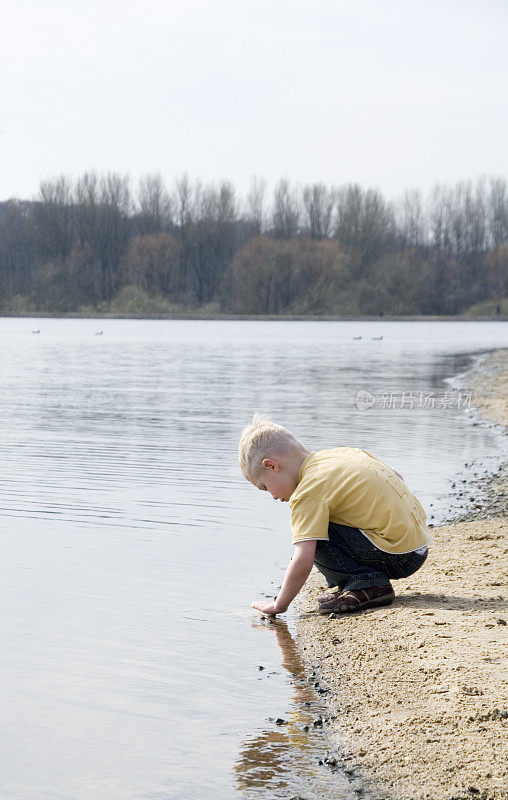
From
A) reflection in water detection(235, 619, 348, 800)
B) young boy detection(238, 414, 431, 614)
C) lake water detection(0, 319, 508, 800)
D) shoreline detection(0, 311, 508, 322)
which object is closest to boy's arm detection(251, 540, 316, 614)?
young boy detection(238, 414, 431, 614)

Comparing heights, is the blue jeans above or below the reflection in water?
above

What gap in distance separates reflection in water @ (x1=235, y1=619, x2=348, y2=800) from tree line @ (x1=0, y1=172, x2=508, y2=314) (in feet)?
343

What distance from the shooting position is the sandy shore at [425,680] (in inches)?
137

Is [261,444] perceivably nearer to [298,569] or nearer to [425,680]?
[298,569]

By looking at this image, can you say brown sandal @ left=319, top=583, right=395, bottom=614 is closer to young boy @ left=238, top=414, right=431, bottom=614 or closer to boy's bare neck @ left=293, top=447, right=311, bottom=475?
young boy @ left=238, top=414, right=431, bottom=614

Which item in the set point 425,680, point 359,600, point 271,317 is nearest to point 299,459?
point 359,600

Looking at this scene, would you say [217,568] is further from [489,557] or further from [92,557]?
[489,557]

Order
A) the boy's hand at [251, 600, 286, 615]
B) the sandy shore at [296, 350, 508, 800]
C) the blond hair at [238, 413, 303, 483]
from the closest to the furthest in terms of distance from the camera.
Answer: the sandy shore at [296, 350, 508, 800] < the blond hair at [238, 413, 303, 483] < the boy's hand at [251, 600, 286, 615]

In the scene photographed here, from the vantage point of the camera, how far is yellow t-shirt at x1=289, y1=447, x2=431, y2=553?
498 centimetres

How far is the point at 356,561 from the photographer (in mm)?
5293

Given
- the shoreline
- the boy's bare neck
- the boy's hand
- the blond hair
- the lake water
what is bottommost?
the shoreline

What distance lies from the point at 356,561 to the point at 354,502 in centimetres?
44

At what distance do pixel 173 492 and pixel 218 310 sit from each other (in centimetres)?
10199

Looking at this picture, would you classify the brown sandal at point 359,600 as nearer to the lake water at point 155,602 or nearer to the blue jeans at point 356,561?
the blue jeans at point 356,561
